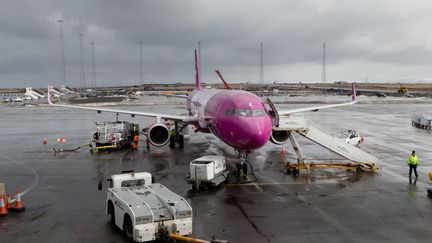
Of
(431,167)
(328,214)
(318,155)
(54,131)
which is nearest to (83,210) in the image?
(328,214)

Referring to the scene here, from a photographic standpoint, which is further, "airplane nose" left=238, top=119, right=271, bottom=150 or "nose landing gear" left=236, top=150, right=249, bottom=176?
"nose landing gear" left=236, top=150, right=249, bottom=176

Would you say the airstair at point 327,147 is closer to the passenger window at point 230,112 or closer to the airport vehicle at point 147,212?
the passenger window at point 230,112

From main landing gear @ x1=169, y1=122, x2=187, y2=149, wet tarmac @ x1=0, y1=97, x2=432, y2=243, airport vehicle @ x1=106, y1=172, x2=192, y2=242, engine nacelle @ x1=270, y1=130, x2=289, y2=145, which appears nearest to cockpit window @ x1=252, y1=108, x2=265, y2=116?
wet tarmac @ x1=0, y1=97, x2=432, y2=243

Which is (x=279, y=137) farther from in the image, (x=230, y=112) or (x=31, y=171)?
(x=31, y=171)

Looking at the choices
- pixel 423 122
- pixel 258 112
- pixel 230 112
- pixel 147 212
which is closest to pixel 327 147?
pixel 258 112

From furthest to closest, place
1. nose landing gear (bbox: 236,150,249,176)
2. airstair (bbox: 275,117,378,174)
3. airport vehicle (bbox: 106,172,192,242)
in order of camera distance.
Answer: airstair (bbox: 275,117,378,174)
nose landing gear (bbox: 236,150,249,176)
airport vehicle (bbox: 106,172,192,242)

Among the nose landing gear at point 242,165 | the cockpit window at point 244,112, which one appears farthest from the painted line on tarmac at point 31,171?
the cockpit window at point 244,112

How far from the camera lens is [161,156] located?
29.4 m

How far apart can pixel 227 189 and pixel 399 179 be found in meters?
9.39

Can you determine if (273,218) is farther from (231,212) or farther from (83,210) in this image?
(83,210)

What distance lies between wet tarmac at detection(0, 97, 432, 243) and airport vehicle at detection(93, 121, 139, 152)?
142 centimetres

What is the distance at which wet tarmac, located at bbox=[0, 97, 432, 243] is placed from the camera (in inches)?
551

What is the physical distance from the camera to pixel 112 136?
32656 millimetres

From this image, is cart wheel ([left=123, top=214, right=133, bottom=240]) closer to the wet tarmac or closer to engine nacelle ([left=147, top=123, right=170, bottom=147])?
the wet tarmac
